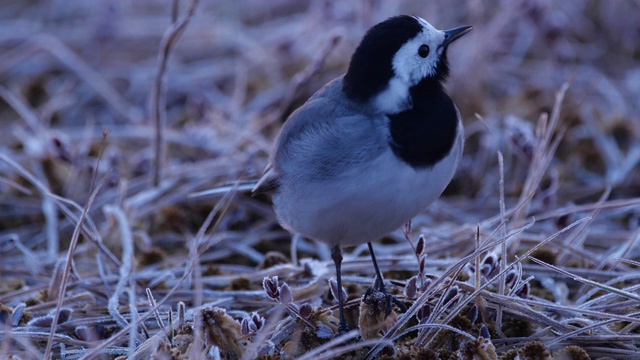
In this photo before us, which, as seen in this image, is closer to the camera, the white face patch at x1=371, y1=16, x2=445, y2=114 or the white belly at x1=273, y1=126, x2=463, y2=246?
the white belly at x1=273, y1=126, x2=463, y2=246

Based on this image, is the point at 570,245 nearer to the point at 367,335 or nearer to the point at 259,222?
the point at 367,335

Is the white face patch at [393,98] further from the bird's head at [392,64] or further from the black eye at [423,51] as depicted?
the black eye at [423,51]

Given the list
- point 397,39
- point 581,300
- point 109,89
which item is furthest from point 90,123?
point 581,300

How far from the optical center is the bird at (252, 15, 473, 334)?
2693 millimetres

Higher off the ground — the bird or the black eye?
the black eye

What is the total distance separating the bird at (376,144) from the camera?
8.84 feet

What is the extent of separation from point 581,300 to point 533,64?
3114 millimetres

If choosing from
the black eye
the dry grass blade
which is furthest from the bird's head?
the dry grass blade

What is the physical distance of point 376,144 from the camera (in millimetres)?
2715

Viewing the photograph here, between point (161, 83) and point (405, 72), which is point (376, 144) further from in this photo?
point (161, 83)

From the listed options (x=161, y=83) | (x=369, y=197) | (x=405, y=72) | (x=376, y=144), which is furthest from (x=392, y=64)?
(x=161, y=83)

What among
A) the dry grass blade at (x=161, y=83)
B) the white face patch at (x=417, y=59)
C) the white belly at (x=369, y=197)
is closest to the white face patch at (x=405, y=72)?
the white face patch at (x=417, y=59)

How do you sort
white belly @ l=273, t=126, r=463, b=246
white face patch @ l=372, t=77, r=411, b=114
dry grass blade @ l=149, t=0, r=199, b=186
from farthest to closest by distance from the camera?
dry grass blade @ l=149, t=0, r=199, b=186, white face patch @ l=372, t=77, r=411, b=114, white belly @ l=273, t=126, r=463, b=246

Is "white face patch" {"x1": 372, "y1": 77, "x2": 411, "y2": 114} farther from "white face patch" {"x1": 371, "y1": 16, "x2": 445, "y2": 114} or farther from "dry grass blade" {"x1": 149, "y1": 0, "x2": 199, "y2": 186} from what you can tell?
"dry grass blade" {"x1": 149, "y1": 0, "x2": 199, "y2": 186}
